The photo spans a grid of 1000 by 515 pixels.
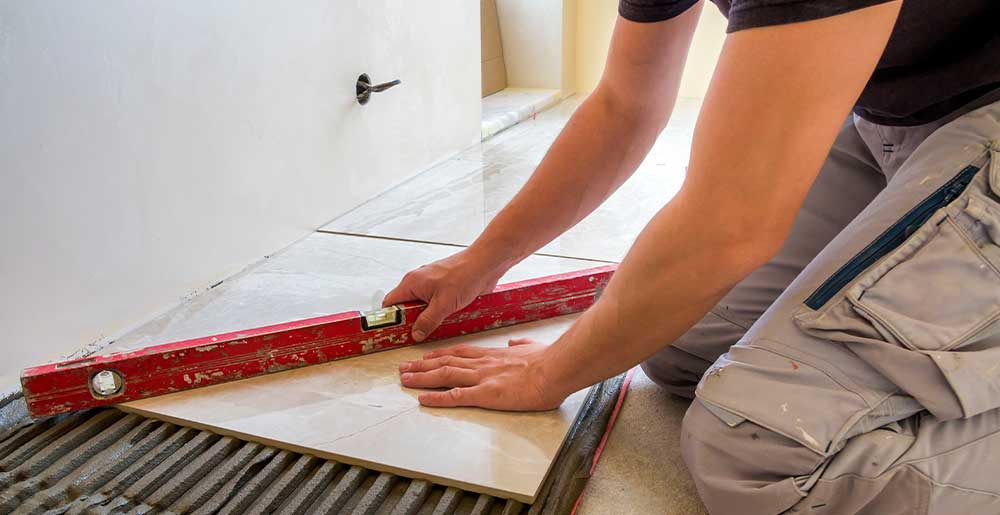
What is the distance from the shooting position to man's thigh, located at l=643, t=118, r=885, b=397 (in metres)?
1.35

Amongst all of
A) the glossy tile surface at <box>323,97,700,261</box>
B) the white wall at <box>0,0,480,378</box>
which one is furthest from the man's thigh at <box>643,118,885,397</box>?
the white wall at <box>0,0,480,378</box>

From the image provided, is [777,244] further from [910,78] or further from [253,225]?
[253,225]

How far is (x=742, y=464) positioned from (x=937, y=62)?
0.61 meters

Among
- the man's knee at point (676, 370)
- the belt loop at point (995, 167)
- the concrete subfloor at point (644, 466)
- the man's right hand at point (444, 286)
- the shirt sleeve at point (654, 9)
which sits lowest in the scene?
the concrete subfloor at point (644, 466)

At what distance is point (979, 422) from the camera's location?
95 cm

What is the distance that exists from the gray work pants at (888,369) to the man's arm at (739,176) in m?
0.15

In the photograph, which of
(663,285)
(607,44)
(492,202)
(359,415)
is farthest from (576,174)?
(607,44)

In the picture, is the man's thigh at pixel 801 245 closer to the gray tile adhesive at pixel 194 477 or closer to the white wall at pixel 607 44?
the gray tile adhesive at pixel 194 477

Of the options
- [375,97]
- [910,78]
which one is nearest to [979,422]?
[910,78]

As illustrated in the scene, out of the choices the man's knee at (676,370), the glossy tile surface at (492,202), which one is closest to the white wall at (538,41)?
the glossy tile surface at (492,202)

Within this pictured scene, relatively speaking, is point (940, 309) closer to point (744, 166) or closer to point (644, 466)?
point (744, 166)

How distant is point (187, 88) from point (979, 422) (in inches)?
66.5

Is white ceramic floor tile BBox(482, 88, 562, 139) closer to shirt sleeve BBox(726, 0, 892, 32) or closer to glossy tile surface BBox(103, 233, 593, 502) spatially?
glossy tile surface BBox(103, 233, 593, 502)

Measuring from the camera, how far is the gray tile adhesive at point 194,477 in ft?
3.70
